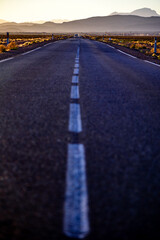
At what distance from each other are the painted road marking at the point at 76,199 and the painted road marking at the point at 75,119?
714 millimetres

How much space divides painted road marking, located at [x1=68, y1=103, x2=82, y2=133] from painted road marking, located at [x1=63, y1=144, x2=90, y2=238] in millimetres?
714

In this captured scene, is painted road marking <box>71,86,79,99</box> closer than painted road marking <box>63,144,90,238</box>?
No

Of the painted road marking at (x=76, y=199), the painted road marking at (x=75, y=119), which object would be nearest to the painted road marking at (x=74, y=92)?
the painted road marking at (x=75, y=119)

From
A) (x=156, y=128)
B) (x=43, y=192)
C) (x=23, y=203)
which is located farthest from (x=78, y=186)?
(x=156, y=128)

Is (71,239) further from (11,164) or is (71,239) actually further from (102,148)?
(102,148)

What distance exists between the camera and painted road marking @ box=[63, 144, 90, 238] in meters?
1.61

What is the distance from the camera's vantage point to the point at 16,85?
251 inches

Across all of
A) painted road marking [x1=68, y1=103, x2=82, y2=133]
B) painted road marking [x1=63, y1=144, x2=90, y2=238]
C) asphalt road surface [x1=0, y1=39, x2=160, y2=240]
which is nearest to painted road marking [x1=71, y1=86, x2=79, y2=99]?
asphalt road surface [x1=0, y1=39, x2=160, y2=240]

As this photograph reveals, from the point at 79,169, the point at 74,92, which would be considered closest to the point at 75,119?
the point at 79,169

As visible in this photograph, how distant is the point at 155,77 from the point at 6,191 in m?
7.11

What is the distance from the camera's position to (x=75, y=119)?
12.3 feet

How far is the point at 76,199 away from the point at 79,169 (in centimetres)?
46

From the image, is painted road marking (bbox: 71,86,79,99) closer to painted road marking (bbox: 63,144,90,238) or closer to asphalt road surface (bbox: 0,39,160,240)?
asphalt road surface (bbox: 0,39,160,240)

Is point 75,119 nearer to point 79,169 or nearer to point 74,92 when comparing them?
point 79,169
